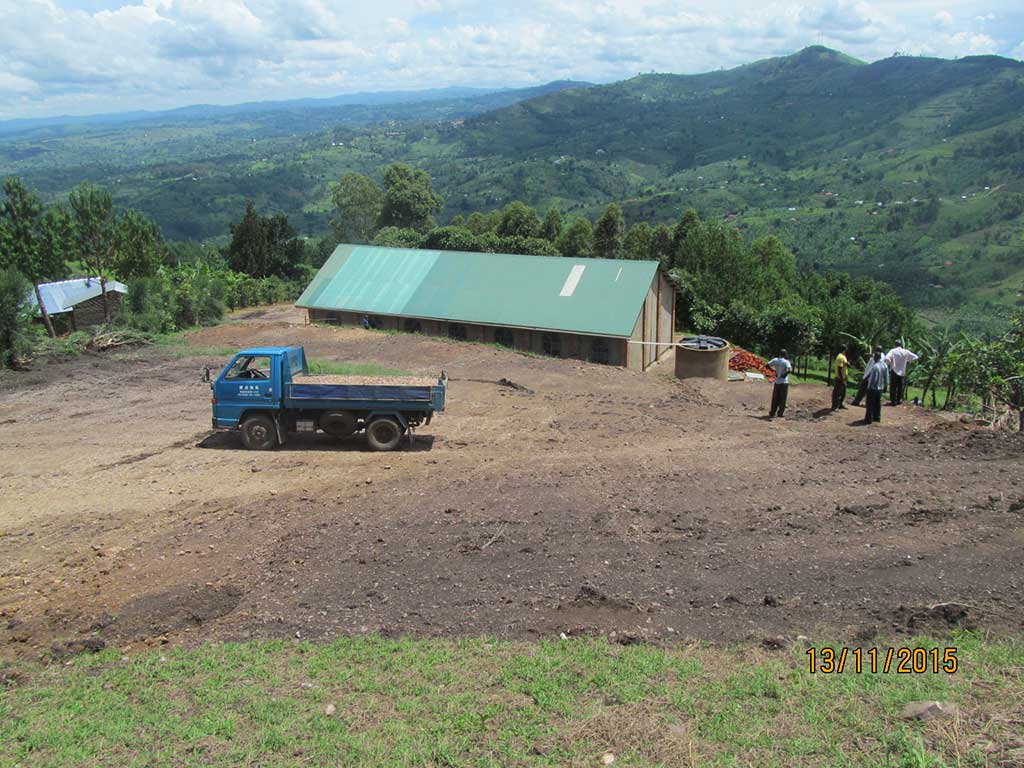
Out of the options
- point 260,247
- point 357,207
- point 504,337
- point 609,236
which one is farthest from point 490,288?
point 357,207

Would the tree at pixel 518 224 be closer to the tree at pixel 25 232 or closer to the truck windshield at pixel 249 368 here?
the tree at pixel 25 232

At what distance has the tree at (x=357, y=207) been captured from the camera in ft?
250

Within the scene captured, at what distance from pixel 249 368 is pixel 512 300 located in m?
18.0

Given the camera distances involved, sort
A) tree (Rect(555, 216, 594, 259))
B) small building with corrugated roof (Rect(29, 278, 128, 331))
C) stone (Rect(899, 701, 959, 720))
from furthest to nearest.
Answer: tree (Rect(555, 216, 594, 259))
small building with corrugated roof (Rect(29, 278, 128, 331))
stone (Rect(899, 701, 959, 720))

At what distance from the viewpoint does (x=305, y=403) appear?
54.6 feet

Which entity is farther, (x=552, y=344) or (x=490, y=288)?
(x=490, y=288)

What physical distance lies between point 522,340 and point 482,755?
1036 inches

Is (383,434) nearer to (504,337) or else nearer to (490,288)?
(504,337)

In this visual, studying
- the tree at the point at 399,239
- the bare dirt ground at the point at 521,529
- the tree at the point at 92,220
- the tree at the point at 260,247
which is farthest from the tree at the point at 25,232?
the tree at the point at 260,247

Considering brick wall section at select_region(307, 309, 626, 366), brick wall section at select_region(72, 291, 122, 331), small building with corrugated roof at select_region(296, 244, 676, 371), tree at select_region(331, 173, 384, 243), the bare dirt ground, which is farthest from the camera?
tree at select_region(331, 173, 384, 243)

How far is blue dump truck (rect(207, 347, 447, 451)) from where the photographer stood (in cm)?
1644

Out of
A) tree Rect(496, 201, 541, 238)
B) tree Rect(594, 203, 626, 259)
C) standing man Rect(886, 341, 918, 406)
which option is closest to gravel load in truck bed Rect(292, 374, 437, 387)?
standing man Rect(886, 341, 918, 406)
